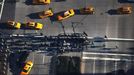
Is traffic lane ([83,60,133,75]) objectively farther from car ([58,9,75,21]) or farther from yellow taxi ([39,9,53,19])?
yellow taxi ([39,9,53,19])

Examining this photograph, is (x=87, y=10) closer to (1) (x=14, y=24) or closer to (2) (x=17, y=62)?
(1) (x=14, y=24)

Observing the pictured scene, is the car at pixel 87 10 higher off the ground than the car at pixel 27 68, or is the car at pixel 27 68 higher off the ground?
the car at pixel 87 10

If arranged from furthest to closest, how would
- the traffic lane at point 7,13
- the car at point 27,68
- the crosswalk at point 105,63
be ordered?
the traffic lane at point 7,13
the car at point 27,68
the crosswalk at point 105,63

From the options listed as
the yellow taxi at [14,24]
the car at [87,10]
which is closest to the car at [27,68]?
the yellow taxi at [14,24]

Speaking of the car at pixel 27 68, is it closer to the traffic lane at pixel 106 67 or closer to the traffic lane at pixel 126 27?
the traffic lane at pixel 106 67

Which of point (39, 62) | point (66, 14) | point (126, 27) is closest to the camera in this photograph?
point (39, 62)

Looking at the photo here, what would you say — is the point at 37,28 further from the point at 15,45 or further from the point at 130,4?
the point at 130,4

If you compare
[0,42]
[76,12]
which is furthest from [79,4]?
[0,42]

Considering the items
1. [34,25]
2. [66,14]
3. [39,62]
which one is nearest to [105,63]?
[66,14]
